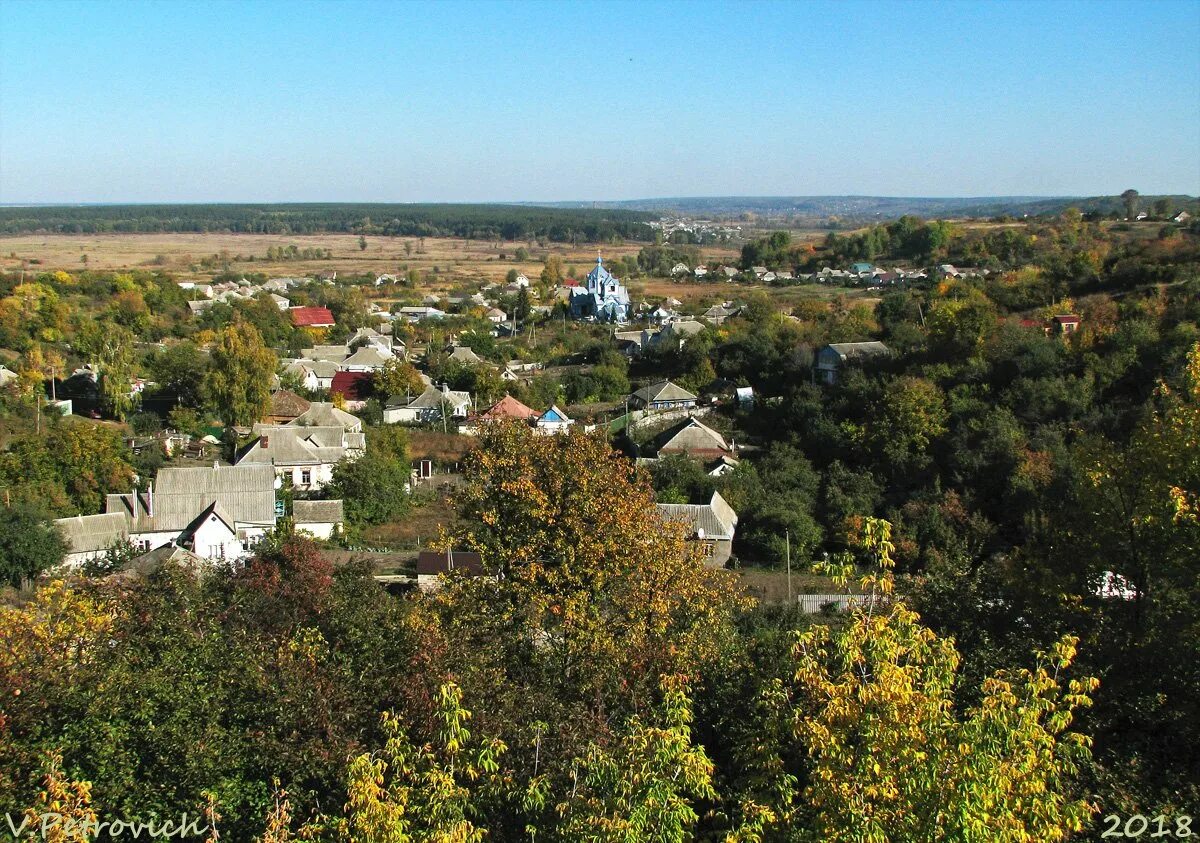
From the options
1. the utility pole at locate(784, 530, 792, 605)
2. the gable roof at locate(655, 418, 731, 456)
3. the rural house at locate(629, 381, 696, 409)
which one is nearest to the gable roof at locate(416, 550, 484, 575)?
the utility pole at locate(784, 530, 792, 605)

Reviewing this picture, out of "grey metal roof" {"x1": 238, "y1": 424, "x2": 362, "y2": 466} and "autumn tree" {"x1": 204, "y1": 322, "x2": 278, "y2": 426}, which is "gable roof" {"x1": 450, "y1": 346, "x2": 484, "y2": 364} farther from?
→ "grey metal roof" {"x1": 238, "y1": 424, "x2": 362, "y2": 466}

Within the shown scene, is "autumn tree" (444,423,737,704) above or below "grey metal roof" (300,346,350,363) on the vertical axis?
above

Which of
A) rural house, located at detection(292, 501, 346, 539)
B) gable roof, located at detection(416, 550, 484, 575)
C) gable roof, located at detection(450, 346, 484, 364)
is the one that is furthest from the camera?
gable roof, located at detection(450, 346, 484, 364)

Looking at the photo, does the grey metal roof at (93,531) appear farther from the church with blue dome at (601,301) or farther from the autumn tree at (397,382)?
the church with blue dome at (601,301)

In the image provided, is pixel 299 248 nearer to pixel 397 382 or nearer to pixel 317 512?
pixel 397 382

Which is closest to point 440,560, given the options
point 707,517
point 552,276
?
point 707,517

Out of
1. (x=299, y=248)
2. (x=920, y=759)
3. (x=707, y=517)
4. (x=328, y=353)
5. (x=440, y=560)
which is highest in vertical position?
(x=299, y=248)
